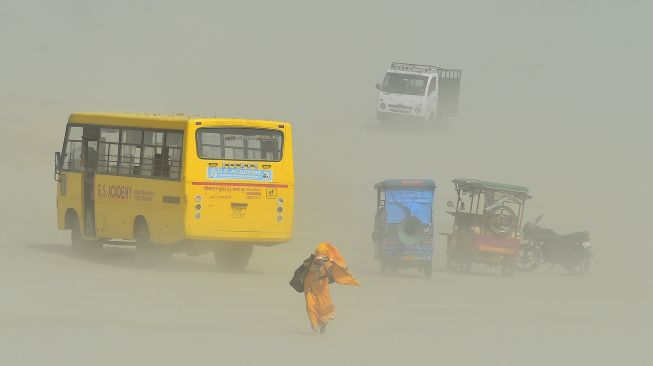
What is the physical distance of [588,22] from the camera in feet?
366

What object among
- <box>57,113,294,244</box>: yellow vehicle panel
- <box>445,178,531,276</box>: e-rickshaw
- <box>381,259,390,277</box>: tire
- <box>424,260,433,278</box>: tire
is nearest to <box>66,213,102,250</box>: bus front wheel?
<box>57,113,294,244</box>: yellow vehicle panel

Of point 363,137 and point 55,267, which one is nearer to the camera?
point 55,267

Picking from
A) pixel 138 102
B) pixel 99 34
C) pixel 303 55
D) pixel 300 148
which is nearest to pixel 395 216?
pixel 300 148

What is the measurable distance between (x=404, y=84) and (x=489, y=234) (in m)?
24.7

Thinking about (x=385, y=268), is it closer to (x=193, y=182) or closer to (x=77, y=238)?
(x=193, y=182)

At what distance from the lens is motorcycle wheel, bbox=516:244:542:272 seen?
31891mm

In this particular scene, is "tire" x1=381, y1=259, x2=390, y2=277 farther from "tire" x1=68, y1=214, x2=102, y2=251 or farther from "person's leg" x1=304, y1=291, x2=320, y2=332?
"person's leg" x1=304, y1=291, x2=320, y2=332

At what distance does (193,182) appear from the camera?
83.1ft

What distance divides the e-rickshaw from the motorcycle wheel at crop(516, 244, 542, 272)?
1536 millimetres

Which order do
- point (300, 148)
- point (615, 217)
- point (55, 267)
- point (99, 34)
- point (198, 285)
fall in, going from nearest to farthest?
point (198, 285) → point (55, 267) → point (615, 217) → point (300, 148) → point (99, 34)

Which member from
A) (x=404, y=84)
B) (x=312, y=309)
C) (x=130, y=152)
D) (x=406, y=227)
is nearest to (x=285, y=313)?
(x=312, y=309)

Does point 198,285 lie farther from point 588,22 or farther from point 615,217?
point 588,22

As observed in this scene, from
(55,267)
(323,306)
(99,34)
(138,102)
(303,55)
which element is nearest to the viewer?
(323,306)

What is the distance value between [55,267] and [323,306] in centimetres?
854
